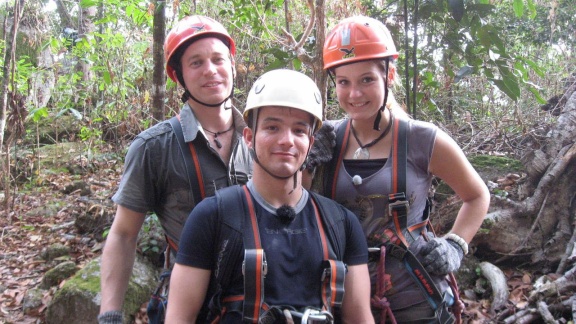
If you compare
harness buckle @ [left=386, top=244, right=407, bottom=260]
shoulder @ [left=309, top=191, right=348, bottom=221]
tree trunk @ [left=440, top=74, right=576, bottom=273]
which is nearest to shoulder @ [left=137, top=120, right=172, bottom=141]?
shoulder @ [left=309, top=191, right=348, bottom=221]

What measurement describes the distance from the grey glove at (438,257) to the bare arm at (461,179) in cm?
27

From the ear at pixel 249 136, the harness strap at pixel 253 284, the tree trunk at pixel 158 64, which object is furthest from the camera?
the tree trunk at pixel 158 64

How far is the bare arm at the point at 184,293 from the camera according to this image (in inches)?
72.5

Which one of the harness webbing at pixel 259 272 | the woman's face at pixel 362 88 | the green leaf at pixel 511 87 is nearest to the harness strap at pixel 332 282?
the harness webbing at pixel 259 272

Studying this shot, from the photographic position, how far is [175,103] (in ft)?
22.7

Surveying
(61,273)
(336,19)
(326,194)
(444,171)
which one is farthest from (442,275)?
(336,19)

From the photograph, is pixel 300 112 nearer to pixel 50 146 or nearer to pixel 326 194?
pixel 326 194

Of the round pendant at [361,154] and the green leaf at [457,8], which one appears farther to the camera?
the green leaf at [457,8]

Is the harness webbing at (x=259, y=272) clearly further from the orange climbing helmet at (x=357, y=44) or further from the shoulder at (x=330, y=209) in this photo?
the orange climbing helmet at (x=357, y=44)

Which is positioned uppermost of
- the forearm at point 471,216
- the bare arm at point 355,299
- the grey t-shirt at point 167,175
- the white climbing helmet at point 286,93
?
the white climbing helmet at point 286,93

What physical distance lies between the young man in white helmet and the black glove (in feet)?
1.03

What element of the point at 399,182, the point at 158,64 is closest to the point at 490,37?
the point at 399,182

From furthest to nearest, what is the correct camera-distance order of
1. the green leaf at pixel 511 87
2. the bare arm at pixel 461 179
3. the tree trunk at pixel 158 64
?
the tree trunk at pixel 158 64
the green leaf at pixel 511 87
the bare arm at pixel 461 179

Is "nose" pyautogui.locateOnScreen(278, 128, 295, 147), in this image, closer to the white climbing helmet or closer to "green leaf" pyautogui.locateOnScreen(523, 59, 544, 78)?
the white climbing helmet
